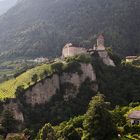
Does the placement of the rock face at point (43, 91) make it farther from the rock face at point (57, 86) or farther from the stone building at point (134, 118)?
the stone building at point (134, 118)

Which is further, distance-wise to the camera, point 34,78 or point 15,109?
point 34,78

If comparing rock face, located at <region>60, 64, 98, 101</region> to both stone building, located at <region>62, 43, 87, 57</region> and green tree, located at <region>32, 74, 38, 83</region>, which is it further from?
stone building, located at <region>62, 43, 87, 57</region>

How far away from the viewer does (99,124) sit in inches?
2581

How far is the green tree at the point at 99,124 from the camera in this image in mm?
64613

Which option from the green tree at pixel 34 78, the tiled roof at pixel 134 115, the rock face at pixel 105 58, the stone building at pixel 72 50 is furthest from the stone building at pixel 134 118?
the stone building at pixel 72 50

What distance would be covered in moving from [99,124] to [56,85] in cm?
4108

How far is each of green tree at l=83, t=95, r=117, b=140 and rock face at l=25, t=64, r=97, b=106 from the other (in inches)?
1360

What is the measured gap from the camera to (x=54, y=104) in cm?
10150

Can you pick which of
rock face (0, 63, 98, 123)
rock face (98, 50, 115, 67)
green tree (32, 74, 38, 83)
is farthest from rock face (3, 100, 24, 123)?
rock face (98, 50, 115, 67)

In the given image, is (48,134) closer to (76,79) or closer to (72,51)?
(76,79)

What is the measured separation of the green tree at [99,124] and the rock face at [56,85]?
3456 centimetres

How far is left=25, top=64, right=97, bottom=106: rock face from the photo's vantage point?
10031 centimetres

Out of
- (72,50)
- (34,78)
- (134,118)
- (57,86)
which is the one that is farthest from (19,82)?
(134,118)

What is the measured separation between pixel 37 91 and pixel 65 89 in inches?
304
